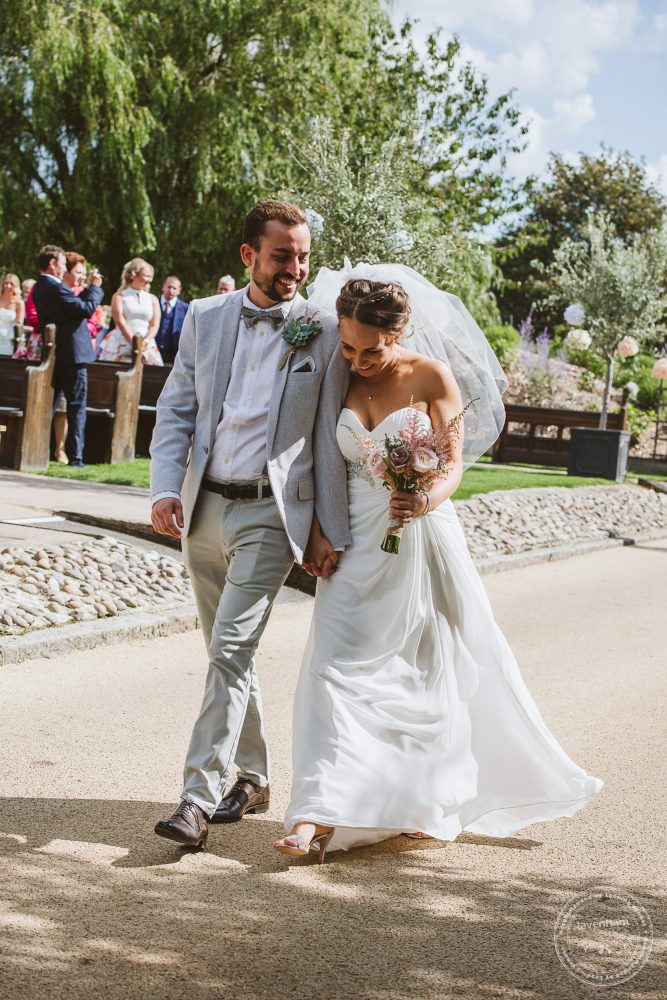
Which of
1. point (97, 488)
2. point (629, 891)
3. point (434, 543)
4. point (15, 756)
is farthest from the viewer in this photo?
point (97, 488)

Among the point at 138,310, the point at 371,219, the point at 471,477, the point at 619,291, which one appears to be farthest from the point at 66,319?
the point at 619,291

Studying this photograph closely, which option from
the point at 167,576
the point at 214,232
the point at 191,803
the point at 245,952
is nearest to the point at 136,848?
the point at 191,803

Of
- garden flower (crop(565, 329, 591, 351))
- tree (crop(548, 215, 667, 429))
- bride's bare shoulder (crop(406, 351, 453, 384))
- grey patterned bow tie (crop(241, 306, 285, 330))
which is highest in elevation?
tree (crop(548, 215, 667, 429))

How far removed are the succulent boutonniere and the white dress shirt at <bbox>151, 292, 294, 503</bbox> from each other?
39mm

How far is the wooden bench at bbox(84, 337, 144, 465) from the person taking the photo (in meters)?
13.9

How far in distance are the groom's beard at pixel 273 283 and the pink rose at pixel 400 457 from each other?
2.30 ft

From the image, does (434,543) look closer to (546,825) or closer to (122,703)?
(546,825)

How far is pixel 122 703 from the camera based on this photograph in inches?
230

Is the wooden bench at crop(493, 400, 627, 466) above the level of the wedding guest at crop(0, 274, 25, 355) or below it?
below

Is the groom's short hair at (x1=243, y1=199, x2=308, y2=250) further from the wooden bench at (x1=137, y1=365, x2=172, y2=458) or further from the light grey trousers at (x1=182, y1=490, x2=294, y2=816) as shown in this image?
the wooden bench at (x1=137, y1=365, x2=172, y2=458)

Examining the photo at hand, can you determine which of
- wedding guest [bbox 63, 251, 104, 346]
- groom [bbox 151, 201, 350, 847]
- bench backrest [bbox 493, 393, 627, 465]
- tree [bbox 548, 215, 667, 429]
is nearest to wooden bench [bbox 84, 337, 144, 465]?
wedding guest [bbox 63, 251, 104, 346]

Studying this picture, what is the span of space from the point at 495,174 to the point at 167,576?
73.1ft

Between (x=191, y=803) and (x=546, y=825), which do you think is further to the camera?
(x=546, y=825)

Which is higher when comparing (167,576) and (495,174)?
(495,174)
